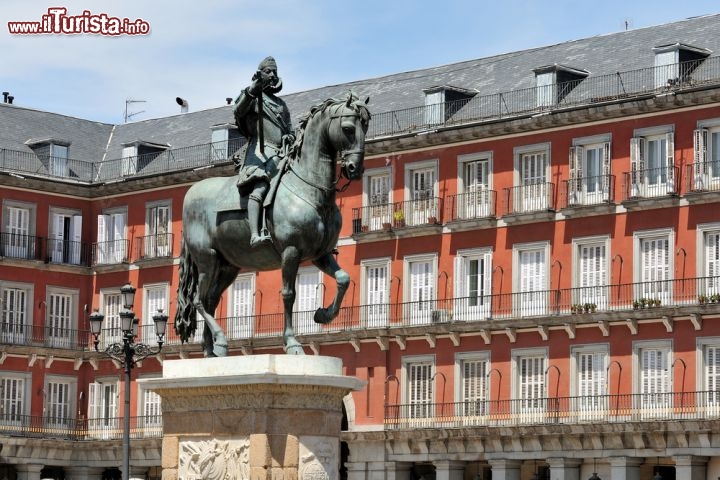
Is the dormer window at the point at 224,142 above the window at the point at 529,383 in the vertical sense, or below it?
above

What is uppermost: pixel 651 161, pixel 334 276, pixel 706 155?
pixel 651 161

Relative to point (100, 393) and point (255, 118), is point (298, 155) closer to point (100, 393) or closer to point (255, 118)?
point (255, 118)

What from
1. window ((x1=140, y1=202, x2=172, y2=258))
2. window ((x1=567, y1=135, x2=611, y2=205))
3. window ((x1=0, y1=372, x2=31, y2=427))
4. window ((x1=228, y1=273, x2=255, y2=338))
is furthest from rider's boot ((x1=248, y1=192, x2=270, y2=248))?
window ((x1=0, y1=372, x2=31, y2=427))

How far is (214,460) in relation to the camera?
20.7m

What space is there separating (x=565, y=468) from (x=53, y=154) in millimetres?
27626

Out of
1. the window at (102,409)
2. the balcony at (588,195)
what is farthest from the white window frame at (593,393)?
the window at (102,409)

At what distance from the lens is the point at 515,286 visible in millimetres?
61312

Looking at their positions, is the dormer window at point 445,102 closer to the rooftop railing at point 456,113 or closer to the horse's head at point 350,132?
the rooftop railing at point 456,113

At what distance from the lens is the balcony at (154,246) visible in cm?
7194

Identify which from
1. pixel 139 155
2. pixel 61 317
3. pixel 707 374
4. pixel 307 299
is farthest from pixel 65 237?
pixel 707 374

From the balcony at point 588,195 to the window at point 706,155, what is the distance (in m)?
3.29

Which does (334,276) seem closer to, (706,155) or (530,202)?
(706,155)

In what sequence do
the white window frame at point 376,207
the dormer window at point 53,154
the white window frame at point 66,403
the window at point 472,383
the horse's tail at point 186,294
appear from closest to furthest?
the horse's tail at point 186,294
the window at point 472,383
the white window frame at point 376,207
the white window frame at point 66,403
the dormer window at point 53,154

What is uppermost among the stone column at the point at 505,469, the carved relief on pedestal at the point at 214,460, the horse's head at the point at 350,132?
the horse's head at the point at 350,132
